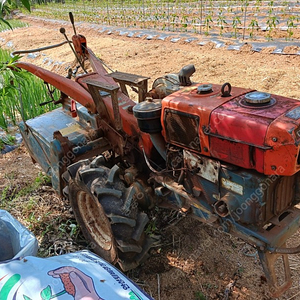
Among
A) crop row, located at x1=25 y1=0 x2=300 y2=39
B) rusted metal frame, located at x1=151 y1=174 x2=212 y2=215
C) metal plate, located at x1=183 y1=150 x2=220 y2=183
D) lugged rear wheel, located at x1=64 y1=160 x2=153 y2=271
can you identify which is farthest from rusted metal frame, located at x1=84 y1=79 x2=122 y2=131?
crop row, located at x1=25 y1=0 x2=300 y2=39

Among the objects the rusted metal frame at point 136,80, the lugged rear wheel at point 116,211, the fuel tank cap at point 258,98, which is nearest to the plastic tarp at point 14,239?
the lugged rear wheel at point 116,211

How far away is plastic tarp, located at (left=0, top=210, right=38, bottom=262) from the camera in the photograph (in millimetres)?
2240

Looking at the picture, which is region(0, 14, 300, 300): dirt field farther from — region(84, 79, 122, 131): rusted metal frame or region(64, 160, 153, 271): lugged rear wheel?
region(84, 79, 122, 131): rusted metal frame

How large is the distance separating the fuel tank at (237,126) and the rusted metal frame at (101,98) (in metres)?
0.41

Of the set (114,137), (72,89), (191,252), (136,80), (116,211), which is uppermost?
(136,80)

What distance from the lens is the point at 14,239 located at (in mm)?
2412

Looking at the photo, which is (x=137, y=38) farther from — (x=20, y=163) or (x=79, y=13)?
(x=79, y=13)

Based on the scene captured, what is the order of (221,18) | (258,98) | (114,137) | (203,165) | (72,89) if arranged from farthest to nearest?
1. (221,18)
2. (72,89)
3. (114,137)
4. (203,165)
5. (258,98)

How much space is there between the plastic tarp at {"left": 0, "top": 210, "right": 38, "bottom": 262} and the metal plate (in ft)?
3.67

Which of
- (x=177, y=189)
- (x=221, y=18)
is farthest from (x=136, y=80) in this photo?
(x=221, y=18)

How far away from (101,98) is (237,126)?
49.3 inches

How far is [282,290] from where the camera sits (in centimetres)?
217

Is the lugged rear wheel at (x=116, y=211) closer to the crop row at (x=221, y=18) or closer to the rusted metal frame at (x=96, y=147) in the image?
the rusted metal frame at (x=96, y=147)

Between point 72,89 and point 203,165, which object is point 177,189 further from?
point 72,89
